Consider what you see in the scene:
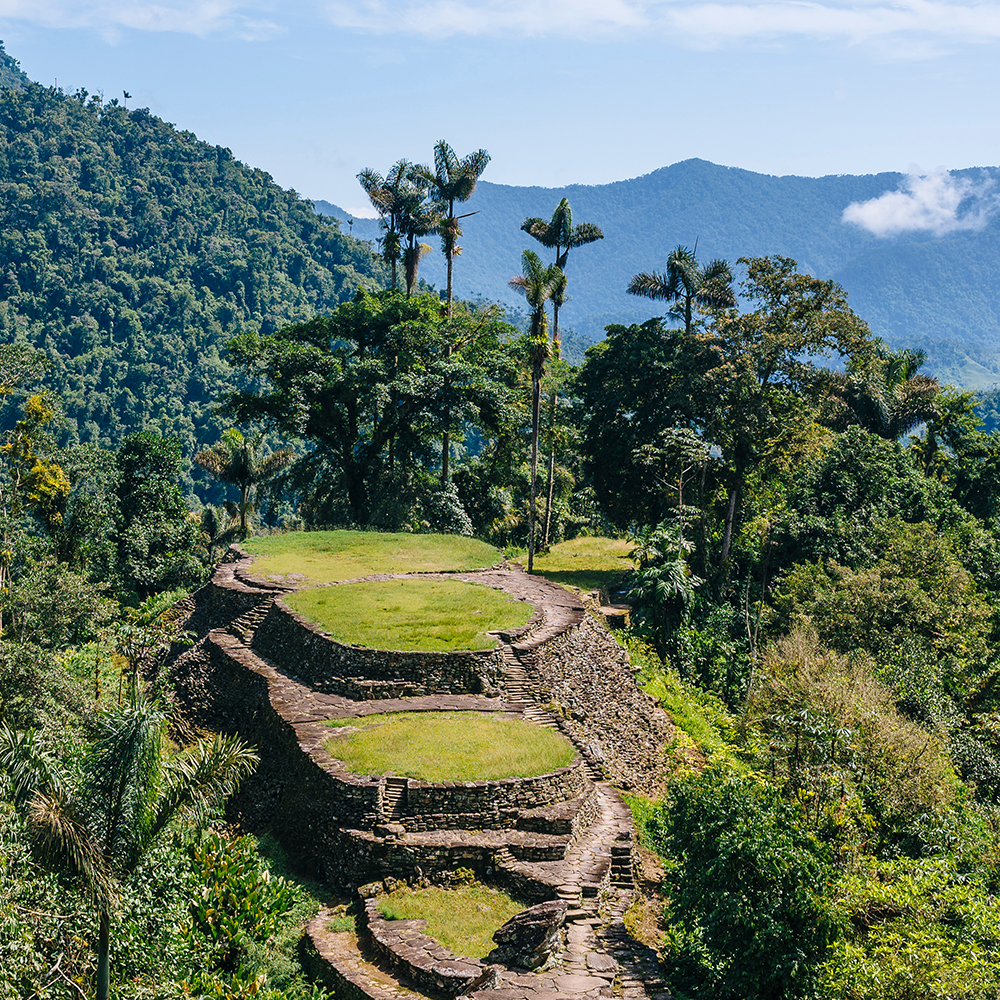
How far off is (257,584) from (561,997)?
55.7 feet

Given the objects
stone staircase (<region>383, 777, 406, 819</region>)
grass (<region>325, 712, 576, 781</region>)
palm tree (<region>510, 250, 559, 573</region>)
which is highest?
palm tree (<region>510, 250, 559, 573</region>)

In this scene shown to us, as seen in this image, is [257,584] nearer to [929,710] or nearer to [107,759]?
[107,759]

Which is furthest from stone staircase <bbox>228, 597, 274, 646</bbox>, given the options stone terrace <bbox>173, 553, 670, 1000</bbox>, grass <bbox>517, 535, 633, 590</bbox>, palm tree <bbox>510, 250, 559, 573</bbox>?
palm tree <bbox>510, 250, 559, 573</bbox>

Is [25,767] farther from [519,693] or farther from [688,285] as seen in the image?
[688,285]

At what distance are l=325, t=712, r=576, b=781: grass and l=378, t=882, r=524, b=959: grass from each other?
206 centimetres

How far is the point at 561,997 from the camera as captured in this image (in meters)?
13.8

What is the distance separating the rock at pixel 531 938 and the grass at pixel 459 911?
363 mm

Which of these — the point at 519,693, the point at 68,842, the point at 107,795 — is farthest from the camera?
the point at 519,693

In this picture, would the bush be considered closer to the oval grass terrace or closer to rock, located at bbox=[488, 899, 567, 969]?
rock, located at bbox=[488, 899, 567, 969]

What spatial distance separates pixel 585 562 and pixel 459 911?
2354cm

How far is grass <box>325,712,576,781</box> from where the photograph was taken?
1858cm

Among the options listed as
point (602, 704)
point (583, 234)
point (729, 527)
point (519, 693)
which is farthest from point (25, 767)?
point (583, 234)

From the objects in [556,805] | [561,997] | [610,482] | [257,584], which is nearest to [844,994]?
[561,997]

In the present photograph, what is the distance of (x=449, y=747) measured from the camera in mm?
19422
